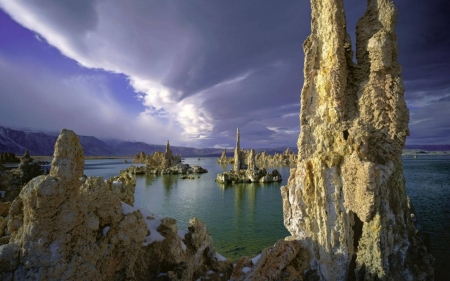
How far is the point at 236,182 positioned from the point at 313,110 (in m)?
43.2

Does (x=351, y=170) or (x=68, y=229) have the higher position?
(x=351, y=170)

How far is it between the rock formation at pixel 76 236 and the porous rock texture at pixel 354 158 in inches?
202

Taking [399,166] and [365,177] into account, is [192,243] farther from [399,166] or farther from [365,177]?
[399,166]

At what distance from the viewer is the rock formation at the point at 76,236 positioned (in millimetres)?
5934

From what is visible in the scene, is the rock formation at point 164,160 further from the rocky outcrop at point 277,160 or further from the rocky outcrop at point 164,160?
the rocky outcrop at point 277,160

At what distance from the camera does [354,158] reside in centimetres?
845

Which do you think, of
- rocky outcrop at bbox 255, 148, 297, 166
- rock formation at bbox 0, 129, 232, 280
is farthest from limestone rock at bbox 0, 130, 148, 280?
rocky outcrop at bbox 255, 148, 297, 166

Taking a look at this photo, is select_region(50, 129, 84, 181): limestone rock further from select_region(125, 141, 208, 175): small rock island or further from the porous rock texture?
select_region(125, 141, 208, 175): small rock island

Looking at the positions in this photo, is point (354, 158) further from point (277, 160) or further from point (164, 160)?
point (277, 160)

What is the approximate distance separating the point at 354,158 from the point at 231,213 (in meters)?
20.3

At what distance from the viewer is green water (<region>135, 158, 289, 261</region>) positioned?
58.9 feet

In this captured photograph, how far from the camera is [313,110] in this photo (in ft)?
33.5

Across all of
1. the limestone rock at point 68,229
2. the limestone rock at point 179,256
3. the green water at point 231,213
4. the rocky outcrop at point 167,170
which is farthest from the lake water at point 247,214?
the rocky outcrop at point 167,170

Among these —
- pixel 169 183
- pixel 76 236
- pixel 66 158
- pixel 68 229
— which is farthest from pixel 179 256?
pixel 169 183
